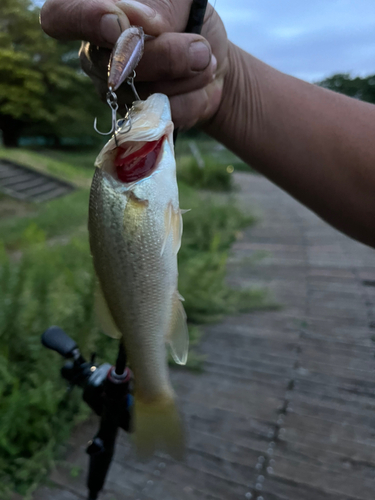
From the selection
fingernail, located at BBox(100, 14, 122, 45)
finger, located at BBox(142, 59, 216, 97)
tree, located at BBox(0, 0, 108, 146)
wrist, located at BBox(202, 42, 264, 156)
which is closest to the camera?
fingernail, located at BBox(100, 14, 122, 45)

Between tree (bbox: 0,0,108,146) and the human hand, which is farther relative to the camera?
tree (bbox: 0,0,108,146)

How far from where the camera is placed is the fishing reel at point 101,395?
1.31m

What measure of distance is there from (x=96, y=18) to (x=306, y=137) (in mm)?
909

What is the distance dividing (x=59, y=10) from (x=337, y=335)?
3212 mm

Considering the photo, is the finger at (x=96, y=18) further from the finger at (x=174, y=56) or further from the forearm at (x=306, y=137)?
the forearm at (x=306, y=137)

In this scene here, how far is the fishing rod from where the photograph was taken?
4.27 feet

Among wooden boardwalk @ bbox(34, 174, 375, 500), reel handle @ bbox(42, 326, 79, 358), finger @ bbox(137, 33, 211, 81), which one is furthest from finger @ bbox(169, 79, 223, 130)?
wooden boardwalk @ bbox(34, 174, 375, 500)

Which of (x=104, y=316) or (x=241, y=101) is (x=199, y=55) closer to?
(x=241, y=101)

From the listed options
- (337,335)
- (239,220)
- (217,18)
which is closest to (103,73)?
(217,18)

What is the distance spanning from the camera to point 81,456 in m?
2.36

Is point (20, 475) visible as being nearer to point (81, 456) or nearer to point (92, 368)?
point (81, 456)

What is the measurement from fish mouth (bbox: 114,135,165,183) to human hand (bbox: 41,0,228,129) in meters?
0.24

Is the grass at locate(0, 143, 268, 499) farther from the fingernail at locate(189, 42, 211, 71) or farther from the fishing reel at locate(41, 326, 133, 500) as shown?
the fingernail at locate(189, 42, 211, 71)

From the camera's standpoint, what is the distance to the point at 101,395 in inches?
55.4
